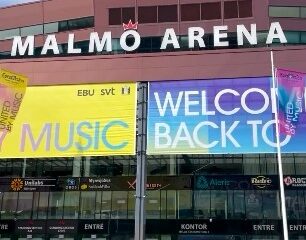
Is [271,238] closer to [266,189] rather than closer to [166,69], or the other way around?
[266,189]

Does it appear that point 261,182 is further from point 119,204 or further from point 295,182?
point 119,204

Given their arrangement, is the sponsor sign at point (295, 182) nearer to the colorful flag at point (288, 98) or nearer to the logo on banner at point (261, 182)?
the logo on banner at point (261, 182)

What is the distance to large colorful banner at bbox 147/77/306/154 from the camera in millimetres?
35719

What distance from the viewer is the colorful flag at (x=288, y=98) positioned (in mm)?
27375

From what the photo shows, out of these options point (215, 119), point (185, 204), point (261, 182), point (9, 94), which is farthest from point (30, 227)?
point (215, 119)

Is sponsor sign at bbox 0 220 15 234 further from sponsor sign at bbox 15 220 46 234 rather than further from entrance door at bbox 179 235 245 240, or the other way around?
entrance door at bbox 179 235 245 240

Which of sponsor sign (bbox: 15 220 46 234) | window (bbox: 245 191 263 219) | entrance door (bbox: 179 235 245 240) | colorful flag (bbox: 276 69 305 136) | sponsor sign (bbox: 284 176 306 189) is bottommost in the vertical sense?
entrance door (bbox: 179 235 245 240)

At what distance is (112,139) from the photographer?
3488cm

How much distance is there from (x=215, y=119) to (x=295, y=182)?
1341 cm

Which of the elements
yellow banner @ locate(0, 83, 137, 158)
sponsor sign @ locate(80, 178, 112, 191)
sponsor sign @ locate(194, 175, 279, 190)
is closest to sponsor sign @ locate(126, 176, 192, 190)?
sponsor sign @ locate(194, 175, 279, 190)

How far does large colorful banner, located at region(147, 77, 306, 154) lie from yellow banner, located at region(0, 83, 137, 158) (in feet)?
7.09

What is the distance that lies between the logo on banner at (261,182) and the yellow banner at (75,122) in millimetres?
16820

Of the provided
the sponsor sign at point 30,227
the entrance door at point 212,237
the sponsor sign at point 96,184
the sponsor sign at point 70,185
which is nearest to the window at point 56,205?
the sponsor sign at point 70,185

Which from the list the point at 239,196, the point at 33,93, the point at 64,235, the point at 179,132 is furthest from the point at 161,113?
the point at 64,235
